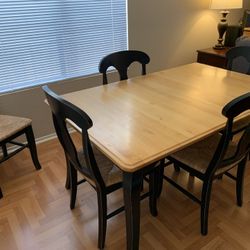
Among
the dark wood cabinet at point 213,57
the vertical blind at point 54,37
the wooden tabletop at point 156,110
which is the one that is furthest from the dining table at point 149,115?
the dark wood cabinet at point 213,57

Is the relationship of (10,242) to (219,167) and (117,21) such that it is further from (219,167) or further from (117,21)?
(117,21)

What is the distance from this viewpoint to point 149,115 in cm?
143

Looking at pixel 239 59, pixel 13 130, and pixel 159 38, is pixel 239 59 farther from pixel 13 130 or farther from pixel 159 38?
pixel 13 130

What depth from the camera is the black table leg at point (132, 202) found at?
1.13 metres

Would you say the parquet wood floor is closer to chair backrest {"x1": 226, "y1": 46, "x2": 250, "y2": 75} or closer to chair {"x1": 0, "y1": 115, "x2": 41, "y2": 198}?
chair {"x1": 0, "y1": 115, "x2": 41, "y2": 198}

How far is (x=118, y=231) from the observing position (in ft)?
5.38

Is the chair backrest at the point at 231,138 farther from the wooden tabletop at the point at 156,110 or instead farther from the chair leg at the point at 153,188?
the chair leg at the point at 153,188

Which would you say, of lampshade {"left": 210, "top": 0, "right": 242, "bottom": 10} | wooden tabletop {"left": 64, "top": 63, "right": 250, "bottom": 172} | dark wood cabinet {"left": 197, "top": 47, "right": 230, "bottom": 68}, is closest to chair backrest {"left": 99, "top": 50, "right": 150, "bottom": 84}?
wooden tabletop {"left": 64, "top": 63, "right": 250, "bottom": 172}

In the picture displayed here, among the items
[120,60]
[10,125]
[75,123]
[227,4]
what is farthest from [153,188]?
[227,4]

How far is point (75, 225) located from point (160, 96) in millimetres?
1036

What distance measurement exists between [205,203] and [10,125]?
1.54m

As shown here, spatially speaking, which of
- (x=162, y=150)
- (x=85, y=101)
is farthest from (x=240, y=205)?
(x=85, y=101)

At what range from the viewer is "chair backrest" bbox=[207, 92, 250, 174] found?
1.12 m

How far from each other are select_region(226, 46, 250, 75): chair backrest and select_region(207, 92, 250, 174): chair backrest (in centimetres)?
91
